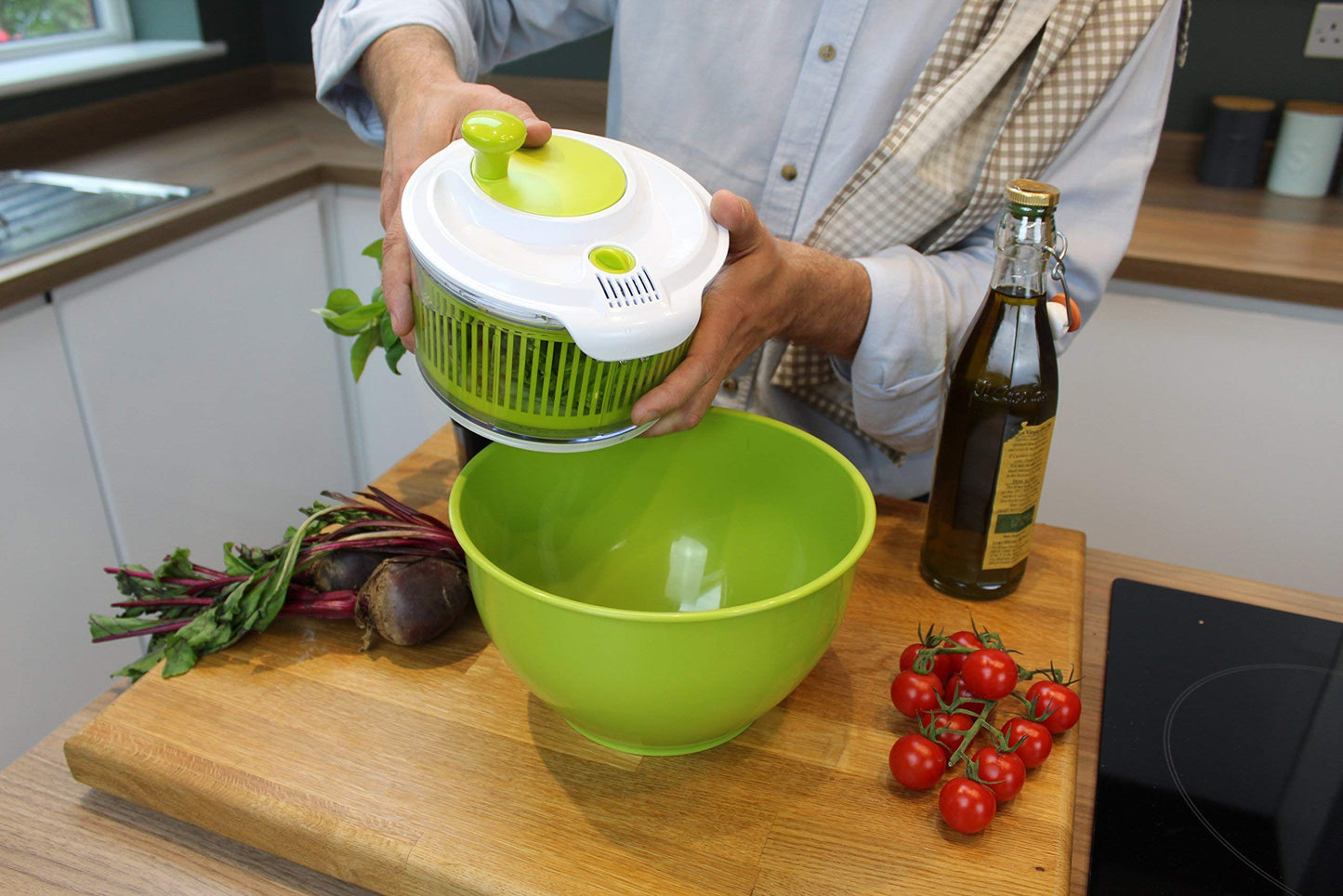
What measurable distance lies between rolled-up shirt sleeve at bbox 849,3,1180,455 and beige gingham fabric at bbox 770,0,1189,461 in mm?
27

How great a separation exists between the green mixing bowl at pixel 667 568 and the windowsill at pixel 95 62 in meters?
1.52

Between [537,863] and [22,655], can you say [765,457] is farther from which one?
[22,655]

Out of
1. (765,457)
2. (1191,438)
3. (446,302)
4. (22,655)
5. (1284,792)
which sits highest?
(446,302)

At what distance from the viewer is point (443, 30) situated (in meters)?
0.92

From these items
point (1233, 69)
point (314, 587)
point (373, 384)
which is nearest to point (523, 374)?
point (314, 587)

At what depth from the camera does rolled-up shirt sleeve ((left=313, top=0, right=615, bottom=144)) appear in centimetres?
92

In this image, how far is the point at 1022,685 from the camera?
2.28ft

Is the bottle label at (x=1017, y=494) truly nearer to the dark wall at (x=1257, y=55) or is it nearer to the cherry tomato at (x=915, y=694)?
the cherry tomato at (x=915, y=694)

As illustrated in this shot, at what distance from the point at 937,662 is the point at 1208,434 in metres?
1.05

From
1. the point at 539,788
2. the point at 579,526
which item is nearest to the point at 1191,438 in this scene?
the point at 579,526

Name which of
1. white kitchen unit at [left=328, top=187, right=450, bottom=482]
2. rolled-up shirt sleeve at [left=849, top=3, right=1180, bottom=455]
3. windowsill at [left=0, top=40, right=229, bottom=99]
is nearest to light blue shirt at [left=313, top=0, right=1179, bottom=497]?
rolled-up shirt sleeve at [left=849, top=3, right=1180, bottom=455]

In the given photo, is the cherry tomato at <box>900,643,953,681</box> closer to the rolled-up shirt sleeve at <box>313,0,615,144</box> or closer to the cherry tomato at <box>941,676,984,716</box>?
the cherry tomato at <box>941,676,984,716</box>

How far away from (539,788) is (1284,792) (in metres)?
0.48

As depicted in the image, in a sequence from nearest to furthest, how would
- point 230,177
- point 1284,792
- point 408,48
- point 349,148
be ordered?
1. point 1284,792
2. point 408,48
3. point 230,177
4. point 349,148
